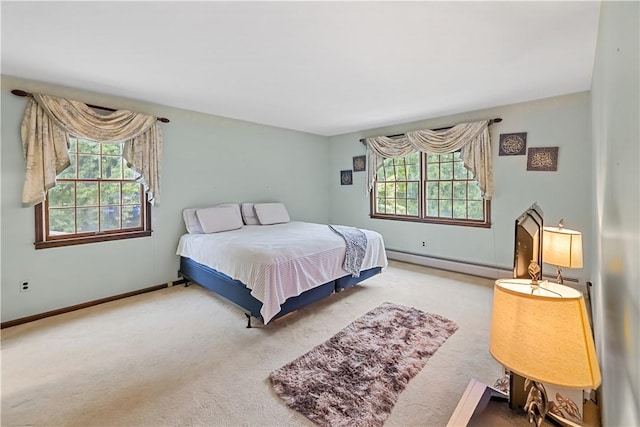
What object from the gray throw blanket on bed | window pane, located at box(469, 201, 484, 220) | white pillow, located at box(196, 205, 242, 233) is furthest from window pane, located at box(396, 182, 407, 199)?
white pillow, located at box(196, 205, 242, 233)

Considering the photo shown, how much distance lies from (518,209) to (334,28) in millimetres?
3617

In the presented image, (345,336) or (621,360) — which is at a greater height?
(621,360)

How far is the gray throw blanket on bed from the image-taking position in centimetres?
358

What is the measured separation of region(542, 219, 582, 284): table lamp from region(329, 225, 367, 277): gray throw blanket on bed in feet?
6.28

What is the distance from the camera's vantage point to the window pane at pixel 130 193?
3.84 meters

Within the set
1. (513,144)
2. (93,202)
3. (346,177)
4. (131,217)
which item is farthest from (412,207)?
(93,202)

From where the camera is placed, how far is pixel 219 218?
4293 millimetres

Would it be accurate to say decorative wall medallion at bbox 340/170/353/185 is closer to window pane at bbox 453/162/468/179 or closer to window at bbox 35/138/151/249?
window pane at bbox 453/162/468/179

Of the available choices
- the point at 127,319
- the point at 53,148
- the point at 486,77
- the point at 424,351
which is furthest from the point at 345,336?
the point at 53,148

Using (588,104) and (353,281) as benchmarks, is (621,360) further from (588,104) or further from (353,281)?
(588,104)

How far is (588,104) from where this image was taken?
11.6 ft

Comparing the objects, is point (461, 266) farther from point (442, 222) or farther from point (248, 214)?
point (248, 214)

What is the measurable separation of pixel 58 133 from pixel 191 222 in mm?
1749

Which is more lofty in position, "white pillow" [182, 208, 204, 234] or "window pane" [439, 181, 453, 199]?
"window pane" [439, 181, 453, 199]
